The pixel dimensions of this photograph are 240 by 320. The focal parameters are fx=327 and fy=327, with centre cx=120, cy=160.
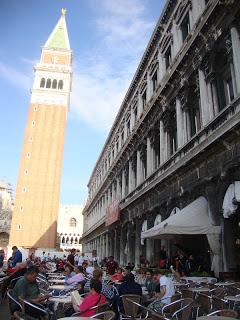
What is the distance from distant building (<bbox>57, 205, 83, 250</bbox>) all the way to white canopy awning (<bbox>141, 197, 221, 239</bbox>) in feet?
241

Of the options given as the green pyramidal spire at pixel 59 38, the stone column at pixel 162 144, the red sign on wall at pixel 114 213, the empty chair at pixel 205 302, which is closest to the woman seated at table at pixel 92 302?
the empty chair at pixel 205 302

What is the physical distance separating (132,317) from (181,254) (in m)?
7.87

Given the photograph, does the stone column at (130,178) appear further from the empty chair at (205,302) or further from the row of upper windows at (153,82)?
the empty chair at (205,302)

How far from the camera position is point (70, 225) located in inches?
3314

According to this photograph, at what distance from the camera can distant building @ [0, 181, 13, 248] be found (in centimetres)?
8400

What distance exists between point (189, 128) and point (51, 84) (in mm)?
55009

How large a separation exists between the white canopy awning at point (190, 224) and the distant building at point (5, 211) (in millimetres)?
74015

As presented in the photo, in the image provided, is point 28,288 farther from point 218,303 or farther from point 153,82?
point 153,82

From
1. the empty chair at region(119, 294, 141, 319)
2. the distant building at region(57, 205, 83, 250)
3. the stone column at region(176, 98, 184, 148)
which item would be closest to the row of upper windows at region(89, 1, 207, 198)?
the stone column at region(176, 98, 184, 148)

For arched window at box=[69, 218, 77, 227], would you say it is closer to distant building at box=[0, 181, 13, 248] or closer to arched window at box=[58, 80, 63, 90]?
distant building at box=[0, 181, 13, 248]

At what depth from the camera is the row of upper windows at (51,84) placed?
64.9m

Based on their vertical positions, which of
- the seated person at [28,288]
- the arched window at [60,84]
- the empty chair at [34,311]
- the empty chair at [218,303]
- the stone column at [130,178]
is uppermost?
the arched window at [60,84]

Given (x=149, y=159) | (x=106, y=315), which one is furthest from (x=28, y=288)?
(x=149, y=159)

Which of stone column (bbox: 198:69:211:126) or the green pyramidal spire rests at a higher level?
the green pyramidal spire
